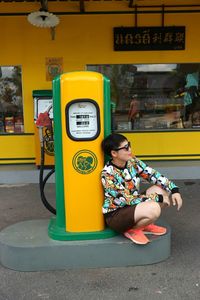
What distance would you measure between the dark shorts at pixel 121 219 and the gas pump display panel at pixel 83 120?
70cm

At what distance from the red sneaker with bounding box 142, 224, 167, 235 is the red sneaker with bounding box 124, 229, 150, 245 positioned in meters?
0.13

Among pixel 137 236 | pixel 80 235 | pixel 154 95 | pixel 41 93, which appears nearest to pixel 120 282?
pixel 137 236

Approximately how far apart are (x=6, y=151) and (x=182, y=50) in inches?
147

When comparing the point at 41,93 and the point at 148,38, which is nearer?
the point at 41,93

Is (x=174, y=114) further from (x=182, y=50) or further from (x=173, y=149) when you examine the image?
(x=182, y=50)

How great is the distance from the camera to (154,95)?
7.31 metres

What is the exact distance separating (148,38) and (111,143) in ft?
13.5

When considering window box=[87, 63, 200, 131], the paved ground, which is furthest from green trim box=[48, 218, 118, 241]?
window box=[87, 63, 200, 131]

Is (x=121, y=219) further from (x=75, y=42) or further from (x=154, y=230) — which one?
(x=75, y=42)

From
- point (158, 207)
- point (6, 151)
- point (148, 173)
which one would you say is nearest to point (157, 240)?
point (158, 207)

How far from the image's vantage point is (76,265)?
3.52m

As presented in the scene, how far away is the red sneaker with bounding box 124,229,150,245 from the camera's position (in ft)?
11.4

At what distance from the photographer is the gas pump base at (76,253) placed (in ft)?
11.4

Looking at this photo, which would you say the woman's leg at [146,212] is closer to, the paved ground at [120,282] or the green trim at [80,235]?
the green trim at [80,235]
